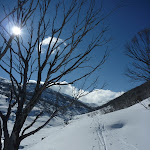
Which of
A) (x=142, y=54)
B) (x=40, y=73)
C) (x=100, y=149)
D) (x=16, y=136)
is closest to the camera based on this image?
(x=16, y=136)

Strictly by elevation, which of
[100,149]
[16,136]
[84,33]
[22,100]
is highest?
[84,33]

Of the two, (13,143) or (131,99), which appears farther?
(131,99)

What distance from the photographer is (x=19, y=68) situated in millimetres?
1394

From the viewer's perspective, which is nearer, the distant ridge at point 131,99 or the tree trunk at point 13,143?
the tree trunk at point 13,143

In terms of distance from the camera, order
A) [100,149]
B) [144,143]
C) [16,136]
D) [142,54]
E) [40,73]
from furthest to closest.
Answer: [100,149] → [142,54] → [144,143] → [40,73] → [16,136]

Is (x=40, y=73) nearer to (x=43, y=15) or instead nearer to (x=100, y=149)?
(x=43, y=15)

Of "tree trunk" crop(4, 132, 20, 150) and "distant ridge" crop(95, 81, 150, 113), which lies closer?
"tree trunk" crop(4, 132, 20, 150)

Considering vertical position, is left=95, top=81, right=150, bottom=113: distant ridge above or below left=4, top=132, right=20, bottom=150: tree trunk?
above

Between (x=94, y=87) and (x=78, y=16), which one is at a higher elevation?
(x=78, y=16)

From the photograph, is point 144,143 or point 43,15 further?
point 144,143

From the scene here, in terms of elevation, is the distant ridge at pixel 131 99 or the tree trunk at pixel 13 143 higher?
the distant ridge at pixel 131 99

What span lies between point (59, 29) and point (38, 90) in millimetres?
657

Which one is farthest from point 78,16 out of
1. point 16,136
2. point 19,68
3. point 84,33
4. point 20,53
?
point 16,136

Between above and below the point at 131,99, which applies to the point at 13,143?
below
